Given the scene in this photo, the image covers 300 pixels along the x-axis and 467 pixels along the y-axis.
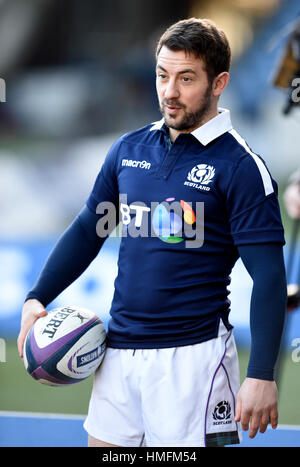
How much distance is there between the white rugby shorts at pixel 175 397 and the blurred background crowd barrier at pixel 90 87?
7387 mm

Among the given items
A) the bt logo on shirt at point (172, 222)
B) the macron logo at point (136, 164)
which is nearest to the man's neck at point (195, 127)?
the macron logo at point (136, 164)

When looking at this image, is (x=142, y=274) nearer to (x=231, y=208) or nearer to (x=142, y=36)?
(x=231, y=208)

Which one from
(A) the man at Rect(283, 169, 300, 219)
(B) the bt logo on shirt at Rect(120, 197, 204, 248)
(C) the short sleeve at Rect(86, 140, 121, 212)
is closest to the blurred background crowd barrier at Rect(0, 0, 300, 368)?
(A) the man at Rect(283, 169, 300, 219)

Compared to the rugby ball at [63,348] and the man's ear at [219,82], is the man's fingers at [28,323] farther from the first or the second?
the man's ear at [219,82]

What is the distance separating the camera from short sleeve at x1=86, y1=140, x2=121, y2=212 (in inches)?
97.6

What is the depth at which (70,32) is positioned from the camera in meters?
19.8

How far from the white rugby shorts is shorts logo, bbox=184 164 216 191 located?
464 millimetres

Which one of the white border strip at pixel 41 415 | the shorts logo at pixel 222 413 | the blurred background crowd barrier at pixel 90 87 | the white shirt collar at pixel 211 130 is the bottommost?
the white border strip at pixel 41 415

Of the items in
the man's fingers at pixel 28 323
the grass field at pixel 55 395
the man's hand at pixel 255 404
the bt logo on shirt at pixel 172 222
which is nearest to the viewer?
the man's hand at pixel 255 404

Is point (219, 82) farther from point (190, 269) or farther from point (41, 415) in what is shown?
point (41, 415)

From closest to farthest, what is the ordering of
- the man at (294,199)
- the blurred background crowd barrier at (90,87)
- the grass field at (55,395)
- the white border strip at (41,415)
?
the man at (294,199) < the white border strip at (41,415) < the grass field at (55,395) < the blurred background crowd barrier at (90,87)

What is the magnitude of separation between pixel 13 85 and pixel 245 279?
15.8 metres

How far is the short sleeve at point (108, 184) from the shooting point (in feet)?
8.14
